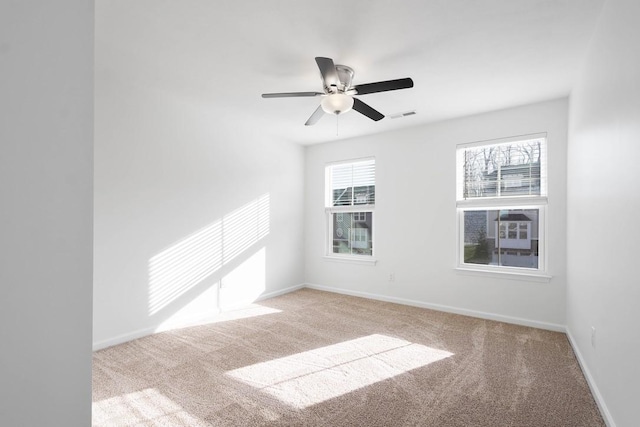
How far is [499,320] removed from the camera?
13.2 ft

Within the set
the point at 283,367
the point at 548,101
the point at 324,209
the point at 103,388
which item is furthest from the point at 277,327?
the point at 548,101

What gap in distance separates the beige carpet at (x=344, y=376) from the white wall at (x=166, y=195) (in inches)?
18.7

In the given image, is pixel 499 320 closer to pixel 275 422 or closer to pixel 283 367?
pixel 283 367

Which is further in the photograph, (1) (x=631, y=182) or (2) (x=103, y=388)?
(2) (x=103, y=388)

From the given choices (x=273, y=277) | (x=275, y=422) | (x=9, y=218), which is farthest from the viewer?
(x=273, y=277)

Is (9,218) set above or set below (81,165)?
below

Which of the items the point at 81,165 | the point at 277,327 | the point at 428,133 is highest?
the point at 428,133

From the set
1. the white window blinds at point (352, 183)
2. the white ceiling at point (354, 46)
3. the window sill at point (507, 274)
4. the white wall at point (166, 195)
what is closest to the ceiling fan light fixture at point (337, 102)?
the white ceiling at point (354, 46)

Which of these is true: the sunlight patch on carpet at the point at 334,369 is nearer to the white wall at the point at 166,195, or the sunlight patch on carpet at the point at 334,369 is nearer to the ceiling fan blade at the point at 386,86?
the white wall at the point at 166,195

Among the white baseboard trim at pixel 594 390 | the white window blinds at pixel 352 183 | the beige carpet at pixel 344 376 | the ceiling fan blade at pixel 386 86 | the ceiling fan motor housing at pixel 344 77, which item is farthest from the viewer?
the white window blinds at pixel 352 183

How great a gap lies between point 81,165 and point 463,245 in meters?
4.42

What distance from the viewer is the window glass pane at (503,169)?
3955 mm

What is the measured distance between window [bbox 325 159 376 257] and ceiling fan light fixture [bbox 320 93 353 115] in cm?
235

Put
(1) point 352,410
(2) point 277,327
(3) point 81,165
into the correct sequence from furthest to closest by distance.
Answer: (2) point 277,327 < (1) point 352,410 < (3) point 81,165
